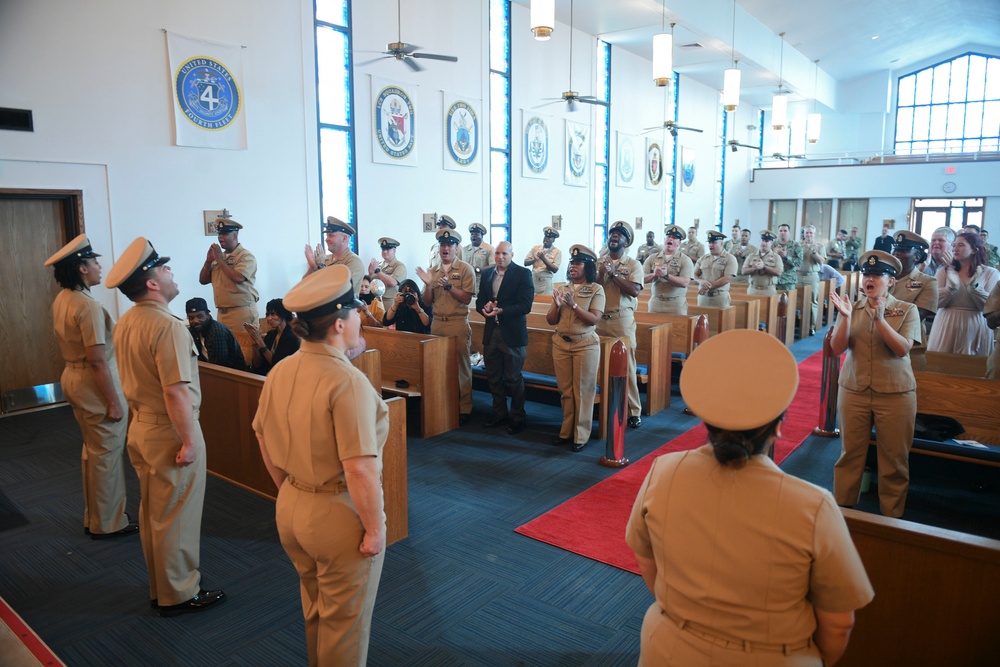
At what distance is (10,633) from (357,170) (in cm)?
709

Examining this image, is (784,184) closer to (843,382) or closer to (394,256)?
(394,256)

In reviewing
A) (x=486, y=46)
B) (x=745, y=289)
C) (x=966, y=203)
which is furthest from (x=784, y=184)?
(x=486, y=46)

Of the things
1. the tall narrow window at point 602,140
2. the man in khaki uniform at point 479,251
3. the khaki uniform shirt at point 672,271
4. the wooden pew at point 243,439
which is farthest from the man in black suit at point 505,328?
the tall narrow window at point 602,140

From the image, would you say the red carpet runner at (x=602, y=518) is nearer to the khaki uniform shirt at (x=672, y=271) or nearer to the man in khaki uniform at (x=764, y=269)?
the khaki uniform shirt at (x=672, y=271)

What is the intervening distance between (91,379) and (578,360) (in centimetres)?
315

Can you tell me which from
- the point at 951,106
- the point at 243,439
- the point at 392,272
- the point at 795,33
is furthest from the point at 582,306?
the point at 951,106

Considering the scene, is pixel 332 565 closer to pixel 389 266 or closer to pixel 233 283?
pixel 233 283

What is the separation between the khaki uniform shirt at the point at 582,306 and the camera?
200 inches

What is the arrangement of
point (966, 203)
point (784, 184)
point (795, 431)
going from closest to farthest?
point (795, 431) < point (966, 203) < point (784, 184)

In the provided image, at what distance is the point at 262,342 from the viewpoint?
14.7 ft

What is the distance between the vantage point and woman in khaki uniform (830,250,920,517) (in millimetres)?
3549

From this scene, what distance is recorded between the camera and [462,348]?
6.03 meters

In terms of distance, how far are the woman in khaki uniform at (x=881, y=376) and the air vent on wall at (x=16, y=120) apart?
6.43 m

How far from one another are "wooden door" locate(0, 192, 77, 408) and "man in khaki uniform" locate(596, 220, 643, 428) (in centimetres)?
486
